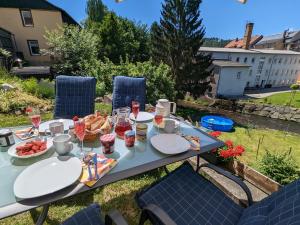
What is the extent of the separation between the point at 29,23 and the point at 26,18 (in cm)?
38

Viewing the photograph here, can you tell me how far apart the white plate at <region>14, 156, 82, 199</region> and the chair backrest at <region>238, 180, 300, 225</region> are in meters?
1.15

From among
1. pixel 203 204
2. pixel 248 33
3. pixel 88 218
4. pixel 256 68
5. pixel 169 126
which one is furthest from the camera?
pixel 256 68

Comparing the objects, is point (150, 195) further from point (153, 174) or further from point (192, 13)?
point (192, 13)

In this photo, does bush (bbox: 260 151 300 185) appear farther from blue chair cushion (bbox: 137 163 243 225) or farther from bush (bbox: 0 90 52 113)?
bush (bbox: 0 90 52 113)

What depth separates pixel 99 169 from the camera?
115 centimetres

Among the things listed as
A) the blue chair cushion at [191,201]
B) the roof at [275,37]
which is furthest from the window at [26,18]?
the roof at [275,37]

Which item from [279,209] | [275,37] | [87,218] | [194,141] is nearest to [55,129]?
[87,218]

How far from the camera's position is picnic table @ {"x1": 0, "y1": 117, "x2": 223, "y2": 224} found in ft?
2.94

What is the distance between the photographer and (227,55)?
774 inches

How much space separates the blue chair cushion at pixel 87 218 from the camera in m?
1.18

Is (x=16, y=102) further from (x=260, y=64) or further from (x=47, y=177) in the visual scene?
(x=260, y=64)

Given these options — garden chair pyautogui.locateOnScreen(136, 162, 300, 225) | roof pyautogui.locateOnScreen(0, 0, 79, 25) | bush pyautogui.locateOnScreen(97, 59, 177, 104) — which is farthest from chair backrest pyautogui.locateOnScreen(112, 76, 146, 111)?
roof pyautogui.locateOnScreen(0, 0, 79, 25)

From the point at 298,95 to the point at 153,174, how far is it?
20719 mm

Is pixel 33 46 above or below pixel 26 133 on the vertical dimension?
above
